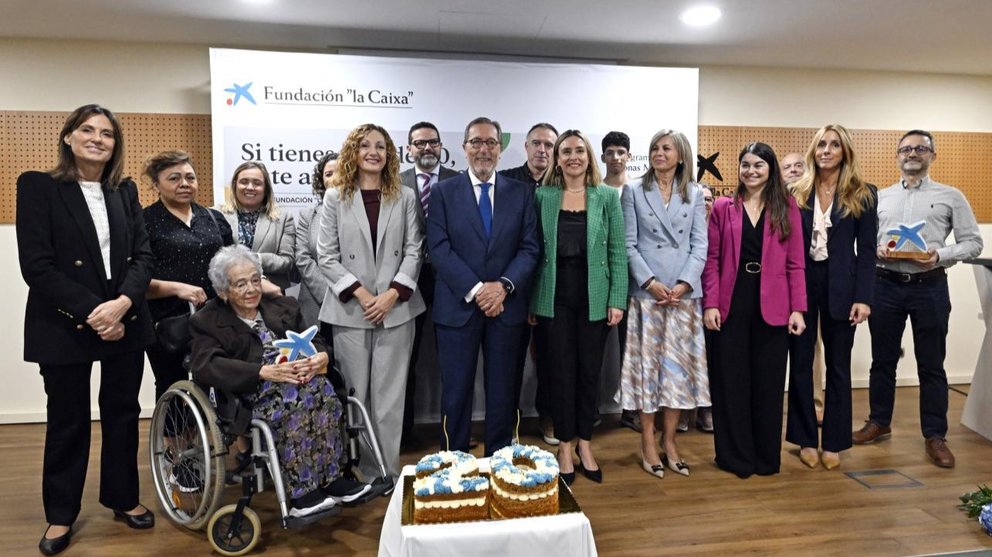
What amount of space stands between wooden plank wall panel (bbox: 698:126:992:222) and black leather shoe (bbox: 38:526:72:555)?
455 cm

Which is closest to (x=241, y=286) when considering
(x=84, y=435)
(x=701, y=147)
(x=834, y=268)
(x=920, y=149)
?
(x=84, y=435)

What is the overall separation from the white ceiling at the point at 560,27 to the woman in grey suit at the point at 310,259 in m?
1.05

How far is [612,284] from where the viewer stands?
10.4 ft

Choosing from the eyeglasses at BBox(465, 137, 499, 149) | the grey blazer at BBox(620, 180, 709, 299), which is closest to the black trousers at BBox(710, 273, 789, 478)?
the grey blazer at BBox(620, 180, 709, 299)

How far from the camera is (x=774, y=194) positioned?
3.23 meters

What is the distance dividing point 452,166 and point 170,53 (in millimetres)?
2053

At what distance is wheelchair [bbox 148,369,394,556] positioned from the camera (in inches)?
96.5

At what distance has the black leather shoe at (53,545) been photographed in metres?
2.60

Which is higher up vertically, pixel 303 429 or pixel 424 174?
pixel 424 174

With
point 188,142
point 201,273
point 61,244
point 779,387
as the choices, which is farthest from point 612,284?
point 188,142

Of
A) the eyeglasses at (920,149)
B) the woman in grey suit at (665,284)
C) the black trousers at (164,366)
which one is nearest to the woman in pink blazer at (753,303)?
the woman in grey suit at (665,284)

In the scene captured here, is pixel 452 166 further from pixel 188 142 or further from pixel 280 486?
pixel 280 486

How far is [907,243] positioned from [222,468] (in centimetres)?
354

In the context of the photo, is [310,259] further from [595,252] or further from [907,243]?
[907,243]
